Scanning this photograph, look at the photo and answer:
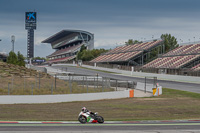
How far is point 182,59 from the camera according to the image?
250 ft

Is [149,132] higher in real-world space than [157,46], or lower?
lower

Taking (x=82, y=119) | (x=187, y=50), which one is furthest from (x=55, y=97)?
(x=187, y=50)

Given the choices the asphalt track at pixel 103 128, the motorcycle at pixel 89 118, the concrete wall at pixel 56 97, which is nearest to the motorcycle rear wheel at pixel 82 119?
the motorcycle at pixel 89 118

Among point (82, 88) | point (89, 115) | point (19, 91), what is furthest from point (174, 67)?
point (89, 115)

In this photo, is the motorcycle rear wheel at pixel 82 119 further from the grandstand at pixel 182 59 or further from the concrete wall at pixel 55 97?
the grandstand at pixel 182 59

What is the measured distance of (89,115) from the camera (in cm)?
1694

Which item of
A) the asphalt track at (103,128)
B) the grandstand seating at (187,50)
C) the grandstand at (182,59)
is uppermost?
the grandstand seating at (187,50)

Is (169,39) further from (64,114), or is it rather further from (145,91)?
(64,114)

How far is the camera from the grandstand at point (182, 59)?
72.1 m

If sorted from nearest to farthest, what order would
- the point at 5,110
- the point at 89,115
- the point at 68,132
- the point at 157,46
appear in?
the point at 68,132 < the point at 89,115 < the point at 5,110 < the point at 157,46

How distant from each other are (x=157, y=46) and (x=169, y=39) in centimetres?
2803

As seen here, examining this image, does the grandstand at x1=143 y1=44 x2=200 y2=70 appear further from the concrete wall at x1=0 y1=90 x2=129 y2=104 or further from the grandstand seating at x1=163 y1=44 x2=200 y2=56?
the concrete wall at x1=0 y1=90 x2=129 y2=104

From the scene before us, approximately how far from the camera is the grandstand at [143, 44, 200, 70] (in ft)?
236

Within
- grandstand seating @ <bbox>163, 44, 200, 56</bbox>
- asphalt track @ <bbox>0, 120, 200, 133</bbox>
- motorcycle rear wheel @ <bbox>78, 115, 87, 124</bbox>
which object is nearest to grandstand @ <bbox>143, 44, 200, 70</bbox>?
grandstand seating @ <bbox>163, 44, 200, 56</bbox>
